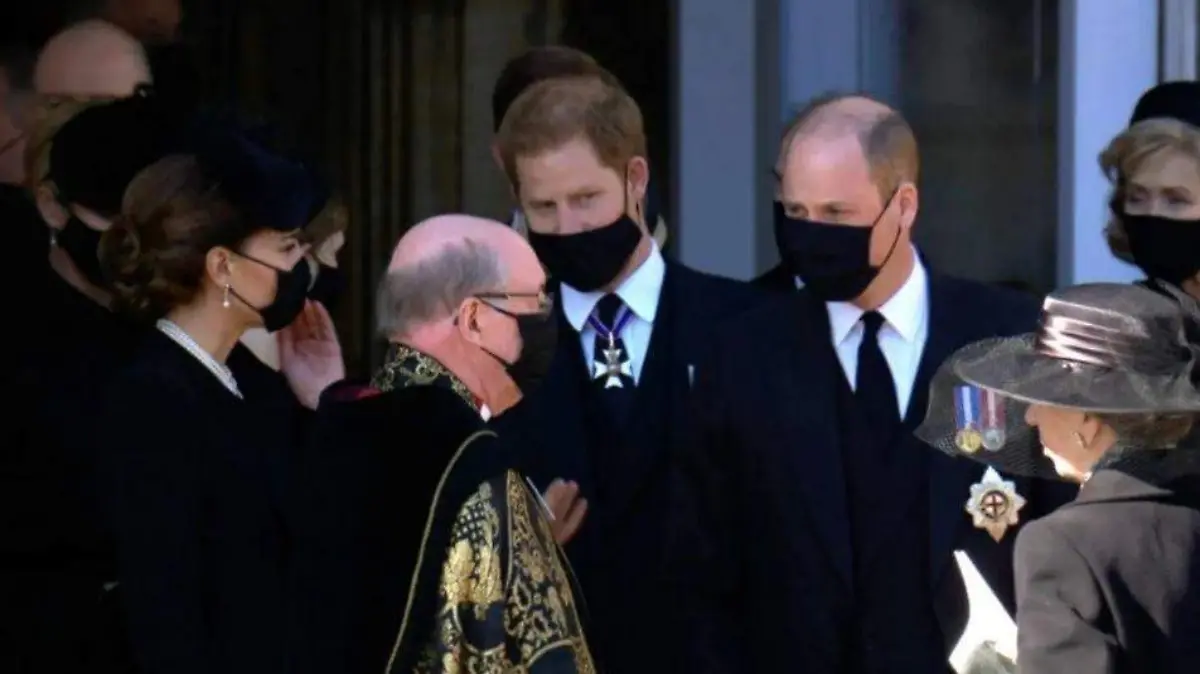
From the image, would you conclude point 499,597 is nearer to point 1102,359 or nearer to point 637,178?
point 1102,359

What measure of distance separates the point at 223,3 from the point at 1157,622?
412cm

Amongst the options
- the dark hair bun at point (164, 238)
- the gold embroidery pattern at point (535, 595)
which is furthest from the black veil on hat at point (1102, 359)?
the dark hair bun at point (164, 238)

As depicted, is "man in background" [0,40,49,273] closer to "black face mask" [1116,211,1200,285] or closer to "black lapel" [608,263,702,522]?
"black lapel" [608,263,702,522]

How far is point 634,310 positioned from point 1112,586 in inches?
60.5

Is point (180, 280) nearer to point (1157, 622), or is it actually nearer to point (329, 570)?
point (329, 570)

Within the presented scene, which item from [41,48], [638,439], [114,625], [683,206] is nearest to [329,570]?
[114,625]

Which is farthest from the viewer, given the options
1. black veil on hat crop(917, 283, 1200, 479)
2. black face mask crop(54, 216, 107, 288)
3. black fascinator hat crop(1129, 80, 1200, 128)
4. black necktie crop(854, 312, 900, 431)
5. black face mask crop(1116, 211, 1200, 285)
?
black fascinator hat crop(1129, 80, 1200, 128)

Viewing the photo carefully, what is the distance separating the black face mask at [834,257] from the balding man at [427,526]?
601mm

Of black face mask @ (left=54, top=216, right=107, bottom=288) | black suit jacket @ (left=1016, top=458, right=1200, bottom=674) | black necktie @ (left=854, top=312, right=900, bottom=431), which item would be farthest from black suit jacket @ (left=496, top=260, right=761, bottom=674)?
black suit jacket @ (left=1016, top=458, right=1200, bottom=674)

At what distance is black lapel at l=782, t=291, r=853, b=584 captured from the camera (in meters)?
4.32

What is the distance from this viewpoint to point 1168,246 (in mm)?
4988

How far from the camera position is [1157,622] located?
3438 millimetres

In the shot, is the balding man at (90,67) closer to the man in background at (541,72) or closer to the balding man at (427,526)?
the man in background at (541,72)

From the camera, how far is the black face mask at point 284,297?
4.43 m
